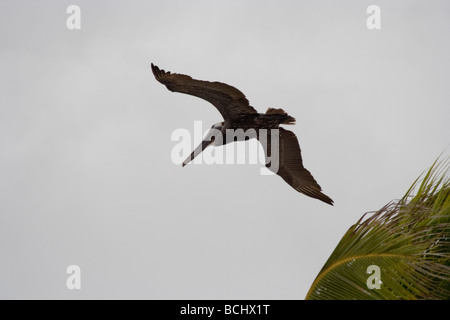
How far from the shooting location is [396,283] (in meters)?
6.54

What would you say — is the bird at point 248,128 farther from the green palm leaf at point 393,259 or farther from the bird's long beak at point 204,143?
the green palm leaf at point 393,259

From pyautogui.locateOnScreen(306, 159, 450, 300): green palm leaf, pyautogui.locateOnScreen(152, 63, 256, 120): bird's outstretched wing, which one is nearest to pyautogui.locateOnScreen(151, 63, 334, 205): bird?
pyautogui.locateOnScreen(152, 63, 256, 120): bird's outstretched wing

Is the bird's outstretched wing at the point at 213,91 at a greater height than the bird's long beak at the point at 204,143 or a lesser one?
greater

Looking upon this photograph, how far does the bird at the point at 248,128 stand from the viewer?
12.7m

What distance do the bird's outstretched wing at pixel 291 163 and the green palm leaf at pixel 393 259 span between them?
5419 millimetres

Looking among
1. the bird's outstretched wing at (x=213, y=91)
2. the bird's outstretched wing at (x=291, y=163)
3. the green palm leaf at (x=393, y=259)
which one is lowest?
the green palm leaf at (x=393, y=259)

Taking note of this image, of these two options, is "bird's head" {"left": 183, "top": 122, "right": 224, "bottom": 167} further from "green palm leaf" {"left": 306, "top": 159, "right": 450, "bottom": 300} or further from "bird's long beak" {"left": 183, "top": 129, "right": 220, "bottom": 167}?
"green palm leaf" {"left": 306, "top": 159, "right": 450, "bottom": 300}

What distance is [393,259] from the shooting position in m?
6.55

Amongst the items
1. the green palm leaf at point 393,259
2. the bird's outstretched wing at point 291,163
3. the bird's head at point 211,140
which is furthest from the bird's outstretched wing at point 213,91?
the green palm leaf at point 393,259

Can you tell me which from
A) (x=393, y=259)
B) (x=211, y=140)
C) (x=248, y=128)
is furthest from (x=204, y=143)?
(x=393, y=259)

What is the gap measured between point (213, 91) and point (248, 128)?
1313 mm
